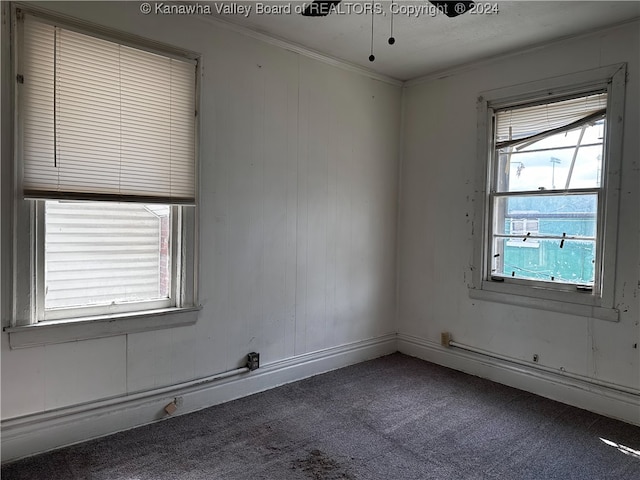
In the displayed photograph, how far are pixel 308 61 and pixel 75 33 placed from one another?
161 cm

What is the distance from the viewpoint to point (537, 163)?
3244 mm

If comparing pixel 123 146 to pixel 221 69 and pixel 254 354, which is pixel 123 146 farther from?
pixel 254 354

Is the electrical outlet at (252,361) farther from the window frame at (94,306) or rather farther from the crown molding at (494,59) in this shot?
the crown molding at (494,59)

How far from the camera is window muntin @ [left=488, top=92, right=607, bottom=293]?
2969 millimetres

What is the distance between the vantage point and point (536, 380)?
10.5 feet

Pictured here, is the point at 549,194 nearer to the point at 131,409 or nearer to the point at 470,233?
the point at 470,233

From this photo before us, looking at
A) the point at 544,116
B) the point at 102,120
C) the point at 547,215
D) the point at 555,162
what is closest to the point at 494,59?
the point at 544,116

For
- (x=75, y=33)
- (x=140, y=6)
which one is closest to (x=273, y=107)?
(x=140, y=6)

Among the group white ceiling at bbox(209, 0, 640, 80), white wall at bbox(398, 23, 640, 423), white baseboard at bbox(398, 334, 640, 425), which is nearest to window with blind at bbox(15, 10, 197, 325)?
white ceiling at bbox(209, 0, 640, 80)

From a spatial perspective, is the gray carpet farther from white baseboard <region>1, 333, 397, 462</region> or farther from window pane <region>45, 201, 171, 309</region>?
window pane <region>45, 201, 171, 309</region>

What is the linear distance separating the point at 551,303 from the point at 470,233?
81 centimetres

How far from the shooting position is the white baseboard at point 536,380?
2.81 m

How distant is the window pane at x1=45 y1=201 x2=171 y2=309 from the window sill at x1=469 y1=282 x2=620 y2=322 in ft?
8.01

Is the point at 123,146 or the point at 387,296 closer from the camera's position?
the point at 123,146
